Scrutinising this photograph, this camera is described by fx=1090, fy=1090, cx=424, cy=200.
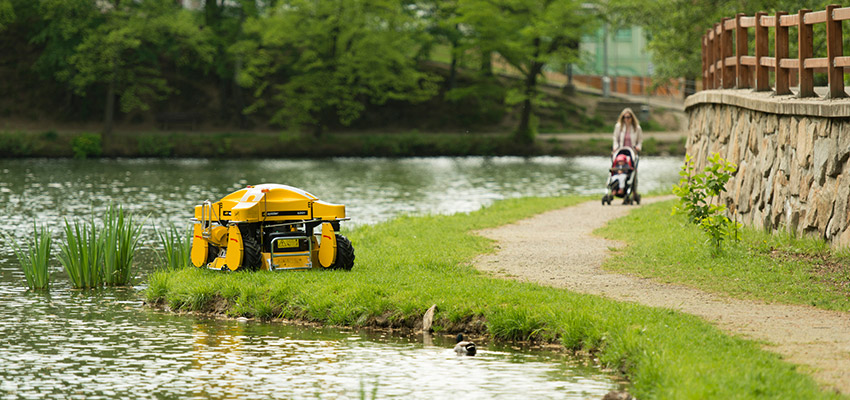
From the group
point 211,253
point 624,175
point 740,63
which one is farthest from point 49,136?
point 740,63

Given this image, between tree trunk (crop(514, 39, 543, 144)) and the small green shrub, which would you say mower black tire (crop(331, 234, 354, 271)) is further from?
tree trunk (crop(514, 39, 543, 144))

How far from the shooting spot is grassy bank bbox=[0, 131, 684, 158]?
49.1 metres

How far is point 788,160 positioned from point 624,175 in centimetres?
834

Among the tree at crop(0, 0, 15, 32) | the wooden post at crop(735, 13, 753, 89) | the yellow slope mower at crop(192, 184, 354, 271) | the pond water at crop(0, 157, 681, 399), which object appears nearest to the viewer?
the pond water at crop(0, 157, 681, 399)

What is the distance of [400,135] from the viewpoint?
53.7 m

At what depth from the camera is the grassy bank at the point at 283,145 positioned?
161 feet

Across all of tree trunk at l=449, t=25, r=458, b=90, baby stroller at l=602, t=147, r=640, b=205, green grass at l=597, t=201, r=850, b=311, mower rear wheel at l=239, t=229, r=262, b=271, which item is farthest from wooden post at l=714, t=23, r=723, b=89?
tree trunk at l=449, t=25, r=458, b=90

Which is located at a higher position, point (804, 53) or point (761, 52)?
point (761, 52)

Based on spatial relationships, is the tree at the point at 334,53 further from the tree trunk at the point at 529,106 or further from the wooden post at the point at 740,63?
the wooden post at the point at 740,63

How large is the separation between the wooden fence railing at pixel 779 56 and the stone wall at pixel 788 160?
1.04 ft

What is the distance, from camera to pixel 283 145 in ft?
171

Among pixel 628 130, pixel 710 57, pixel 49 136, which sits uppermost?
pixel 710 57

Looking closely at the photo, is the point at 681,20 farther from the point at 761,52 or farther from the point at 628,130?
the point at 761,52

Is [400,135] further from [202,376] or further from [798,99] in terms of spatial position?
[202,376]
